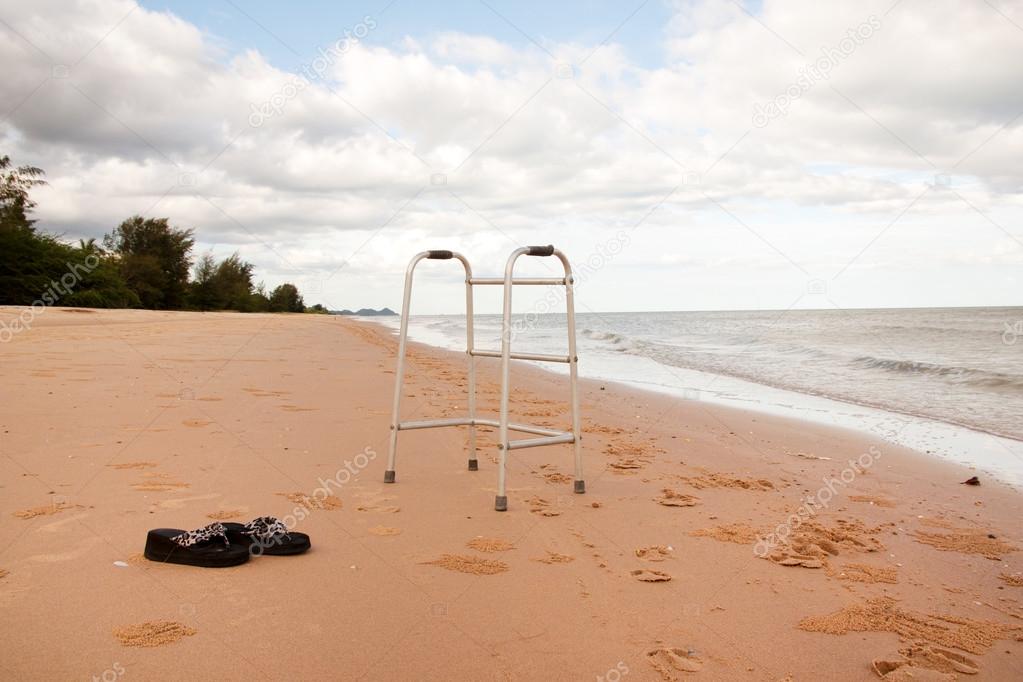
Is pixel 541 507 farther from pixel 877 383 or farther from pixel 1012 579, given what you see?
pixel 877 383

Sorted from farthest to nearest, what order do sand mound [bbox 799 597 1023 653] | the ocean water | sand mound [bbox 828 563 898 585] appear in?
the ocean water, sand mound [bbox 828 563 898 585], sand mound [bbox 799 597 1023 653]

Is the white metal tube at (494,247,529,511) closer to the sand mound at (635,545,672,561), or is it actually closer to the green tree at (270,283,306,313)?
the sand mound at (635,545,672,561)

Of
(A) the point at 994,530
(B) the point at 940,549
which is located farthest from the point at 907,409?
(B) the point at 940,549

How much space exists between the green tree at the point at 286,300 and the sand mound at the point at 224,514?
72.2 m

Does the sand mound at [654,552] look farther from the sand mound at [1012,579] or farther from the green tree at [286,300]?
the green tree at [286,300]

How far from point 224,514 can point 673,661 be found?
8.23ft

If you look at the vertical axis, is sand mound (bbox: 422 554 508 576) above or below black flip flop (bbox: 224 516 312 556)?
below

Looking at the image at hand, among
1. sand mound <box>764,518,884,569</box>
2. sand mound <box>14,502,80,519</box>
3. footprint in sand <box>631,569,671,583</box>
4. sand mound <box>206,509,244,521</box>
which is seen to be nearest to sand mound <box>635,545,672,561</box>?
footprint in sand <box>631,569,671,583</box>

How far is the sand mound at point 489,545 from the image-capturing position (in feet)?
11.7

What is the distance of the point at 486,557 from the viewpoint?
3.44m

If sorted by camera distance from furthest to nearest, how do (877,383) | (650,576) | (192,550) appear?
(877,383), (650,576), (192,550)

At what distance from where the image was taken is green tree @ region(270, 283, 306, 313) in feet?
243

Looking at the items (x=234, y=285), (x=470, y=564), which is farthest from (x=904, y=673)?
(x=234, y=285)

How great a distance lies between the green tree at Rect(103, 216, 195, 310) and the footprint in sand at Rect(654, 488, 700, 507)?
155 ft
